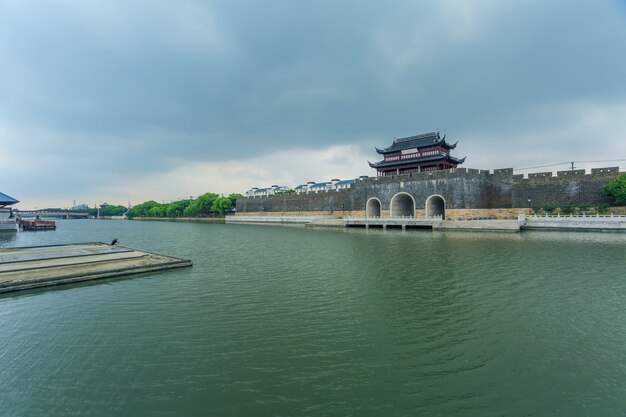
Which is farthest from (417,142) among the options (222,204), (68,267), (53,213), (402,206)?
(53,213)

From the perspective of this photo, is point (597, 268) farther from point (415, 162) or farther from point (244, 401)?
point (415, 162)

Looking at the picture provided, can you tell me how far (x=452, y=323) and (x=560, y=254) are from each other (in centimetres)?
1183

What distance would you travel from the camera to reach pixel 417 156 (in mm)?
43656

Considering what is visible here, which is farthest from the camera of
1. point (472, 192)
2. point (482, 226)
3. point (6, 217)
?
point (6, 217)

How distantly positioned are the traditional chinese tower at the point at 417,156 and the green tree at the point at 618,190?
16660 millimetres

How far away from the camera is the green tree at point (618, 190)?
27516mm

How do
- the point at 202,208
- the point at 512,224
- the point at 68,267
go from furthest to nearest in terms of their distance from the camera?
the point at 202,208
the point at 512,224
the point at 68,267

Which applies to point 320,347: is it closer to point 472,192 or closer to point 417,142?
point 472,192

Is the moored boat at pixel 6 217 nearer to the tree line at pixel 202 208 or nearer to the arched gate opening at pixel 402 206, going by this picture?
the tree line at pixel 202 208

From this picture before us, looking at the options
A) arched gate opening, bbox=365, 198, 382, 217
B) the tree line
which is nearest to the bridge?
the tree line

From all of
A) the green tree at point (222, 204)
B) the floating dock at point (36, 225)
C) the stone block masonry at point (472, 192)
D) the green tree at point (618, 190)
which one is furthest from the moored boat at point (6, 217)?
the green tree at point (618, 190)

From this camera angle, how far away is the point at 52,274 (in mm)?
9984

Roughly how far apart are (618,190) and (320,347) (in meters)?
35.7

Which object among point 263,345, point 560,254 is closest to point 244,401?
point 263,345
